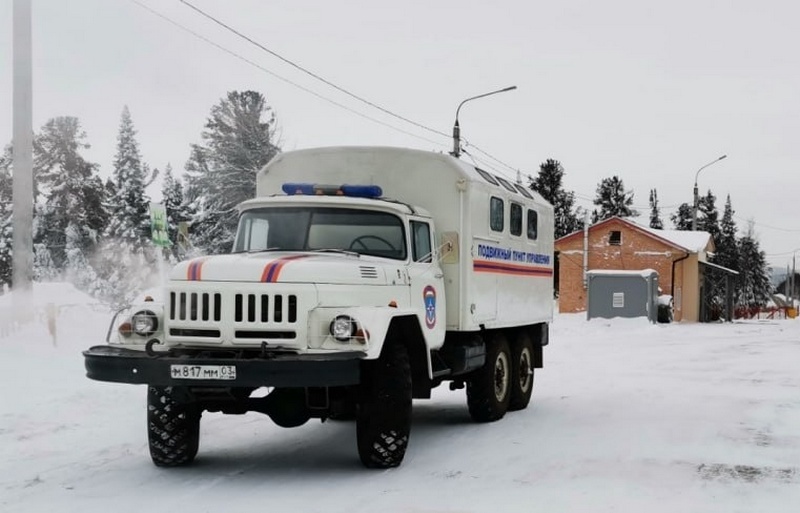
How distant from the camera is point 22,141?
18344 millimetres

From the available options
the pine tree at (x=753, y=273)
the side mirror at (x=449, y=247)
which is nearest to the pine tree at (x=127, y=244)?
the side mirror at (x=449, y=247)

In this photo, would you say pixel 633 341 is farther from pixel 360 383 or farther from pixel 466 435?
pixel 360 383

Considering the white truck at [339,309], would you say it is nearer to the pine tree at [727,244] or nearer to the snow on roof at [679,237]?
the snow on roof at [679,237]

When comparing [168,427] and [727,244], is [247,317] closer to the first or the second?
[168,427]

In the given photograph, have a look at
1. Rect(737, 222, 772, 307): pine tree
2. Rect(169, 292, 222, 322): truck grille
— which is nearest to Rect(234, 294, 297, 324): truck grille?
Rect(169, 292, 222, 322): truck grille

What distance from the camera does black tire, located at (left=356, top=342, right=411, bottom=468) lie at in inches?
306

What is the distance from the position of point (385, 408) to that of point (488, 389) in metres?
3.63

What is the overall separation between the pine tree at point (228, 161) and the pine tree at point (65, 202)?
8.24m

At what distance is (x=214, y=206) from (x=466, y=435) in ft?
157

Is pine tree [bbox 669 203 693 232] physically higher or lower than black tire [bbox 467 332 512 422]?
higher

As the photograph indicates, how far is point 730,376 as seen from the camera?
17.2 m

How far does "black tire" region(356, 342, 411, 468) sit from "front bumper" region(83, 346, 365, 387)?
0.59 metres

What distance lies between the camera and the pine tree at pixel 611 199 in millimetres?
104625

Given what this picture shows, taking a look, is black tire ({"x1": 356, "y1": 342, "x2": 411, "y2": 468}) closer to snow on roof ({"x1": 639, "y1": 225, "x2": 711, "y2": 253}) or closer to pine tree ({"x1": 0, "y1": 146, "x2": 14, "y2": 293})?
snow on roof ({"x1": 639, "y1": 225, "x2": 711, "y2": 253})
